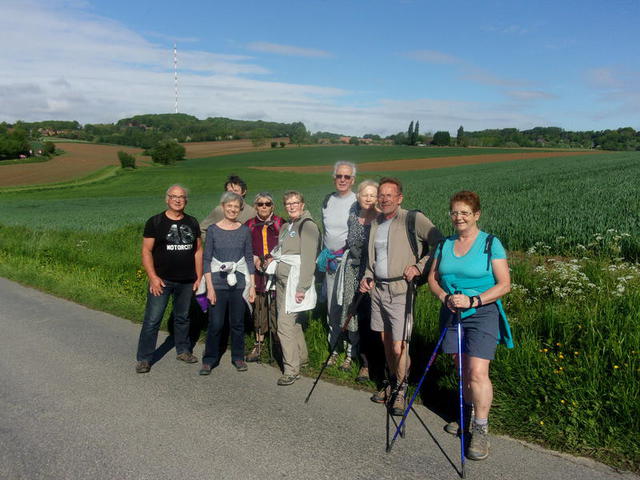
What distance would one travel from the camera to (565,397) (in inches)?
135

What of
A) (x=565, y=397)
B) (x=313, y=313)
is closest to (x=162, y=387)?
(x=313, y=313)

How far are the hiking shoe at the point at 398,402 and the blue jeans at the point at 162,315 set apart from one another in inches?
96.5

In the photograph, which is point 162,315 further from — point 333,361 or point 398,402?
point 398,402

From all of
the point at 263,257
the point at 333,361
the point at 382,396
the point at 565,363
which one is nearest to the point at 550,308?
the point at 565,363

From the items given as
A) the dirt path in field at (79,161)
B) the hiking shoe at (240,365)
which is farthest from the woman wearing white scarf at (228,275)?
the dirt path in field at (79,161)

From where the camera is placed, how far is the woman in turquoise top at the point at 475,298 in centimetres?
332

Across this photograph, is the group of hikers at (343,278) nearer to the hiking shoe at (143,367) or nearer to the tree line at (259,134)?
the hiking shoe at (143,367)

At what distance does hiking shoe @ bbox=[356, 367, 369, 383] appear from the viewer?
4.60 m

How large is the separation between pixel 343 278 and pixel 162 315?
6.55 feet

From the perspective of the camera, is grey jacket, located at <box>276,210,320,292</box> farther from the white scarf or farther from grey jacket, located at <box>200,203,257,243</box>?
grey jacket, located at <box>200,203,257,243</box>

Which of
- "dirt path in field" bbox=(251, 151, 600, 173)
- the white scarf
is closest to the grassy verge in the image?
the white scarf

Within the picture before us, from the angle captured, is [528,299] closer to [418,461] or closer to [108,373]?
[418,461]

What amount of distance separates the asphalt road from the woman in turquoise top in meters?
0.32

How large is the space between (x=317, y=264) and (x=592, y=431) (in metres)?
2.82
